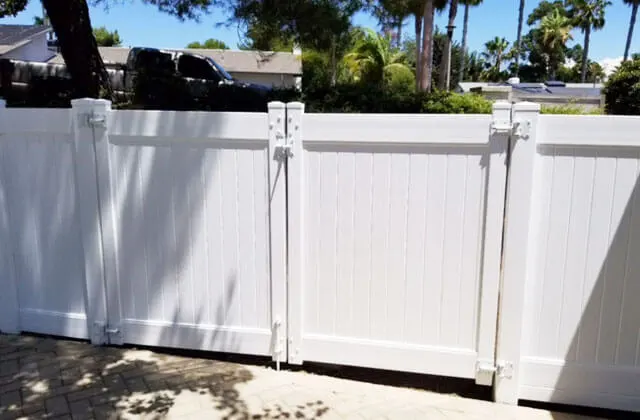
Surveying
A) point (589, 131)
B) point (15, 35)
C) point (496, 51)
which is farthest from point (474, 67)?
point (589, 131)

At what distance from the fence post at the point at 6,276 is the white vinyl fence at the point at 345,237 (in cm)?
2

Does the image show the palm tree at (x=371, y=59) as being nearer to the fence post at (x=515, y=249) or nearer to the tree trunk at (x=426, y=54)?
the tree trunk at (x=426, y=54)

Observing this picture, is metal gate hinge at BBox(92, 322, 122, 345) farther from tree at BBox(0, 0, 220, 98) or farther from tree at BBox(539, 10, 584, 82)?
tree at BBox(539, 10, 584, 82)

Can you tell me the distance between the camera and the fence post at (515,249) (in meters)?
2.76

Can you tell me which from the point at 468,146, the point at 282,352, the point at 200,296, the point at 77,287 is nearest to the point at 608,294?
the point at 468,146

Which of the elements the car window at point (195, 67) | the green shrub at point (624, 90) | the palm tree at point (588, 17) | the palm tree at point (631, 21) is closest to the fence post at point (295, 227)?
the green shrub at point (624, 90)

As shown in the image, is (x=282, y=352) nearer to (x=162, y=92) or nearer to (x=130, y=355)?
(x=130, y=355)

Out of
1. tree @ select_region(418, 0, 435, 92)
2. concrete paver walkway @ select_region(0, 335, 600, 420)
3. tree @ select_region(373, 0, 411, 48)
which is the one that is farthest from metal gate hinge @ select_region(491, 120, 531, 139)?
tree @ select_region(418, 0, 435, 92)

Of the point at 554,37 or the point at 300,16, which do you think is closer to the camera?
the point at 300,16

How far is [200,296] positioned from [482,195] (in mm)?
1837

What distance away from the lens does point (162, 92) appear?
9.48 metres

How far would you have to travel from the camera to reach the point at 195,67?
14898 millimetres

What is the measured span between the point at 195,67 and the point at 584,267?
44.9 ft

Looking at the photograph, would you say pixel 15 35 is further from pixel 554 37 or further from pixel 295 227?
pixel 554 37
